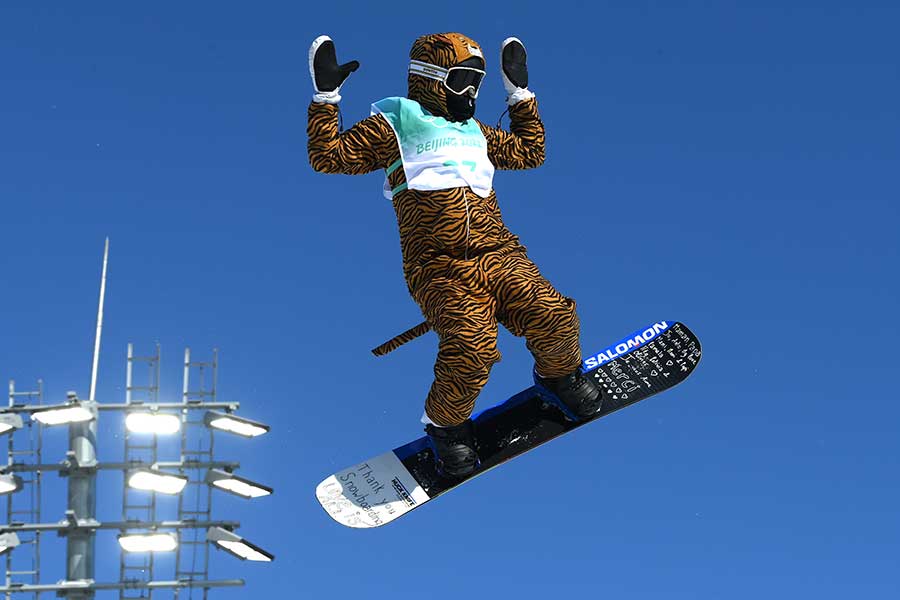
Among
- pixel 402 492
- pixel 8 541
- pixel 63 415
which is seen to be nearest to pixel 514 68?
pixel 402 492

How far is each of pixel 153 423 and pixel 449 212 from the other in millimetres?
2556

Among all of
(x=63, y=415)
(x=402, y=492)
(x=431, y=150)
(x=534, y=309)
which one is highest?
(x=431, y=150)

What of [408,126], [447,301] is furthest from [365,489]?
[408,126]

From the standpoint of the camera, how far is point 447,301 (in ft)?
29.0

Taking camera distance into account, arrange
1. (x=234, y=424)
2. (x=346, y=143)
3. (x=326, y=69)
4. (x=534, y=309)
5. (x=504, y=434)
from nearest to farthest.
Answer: (x=326, y=69), (x=346, y=143), (x=534, y=309), (x=504, y=434), (x=234, y=424)

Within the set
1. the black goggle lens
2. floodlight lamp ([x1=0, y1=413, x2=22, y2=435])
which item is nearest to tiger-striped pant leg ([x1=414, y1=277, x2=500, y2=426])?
the black goggle lens

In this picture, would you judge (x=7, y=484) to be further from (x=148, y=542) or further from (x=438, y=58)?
(x=438, y=58)

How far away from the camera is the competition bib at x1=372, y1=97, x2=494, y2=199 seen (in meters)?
8.89

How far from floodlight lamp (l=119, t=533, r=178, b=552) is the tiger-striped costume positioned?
2009mm

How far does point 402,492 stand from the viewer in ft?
31.1

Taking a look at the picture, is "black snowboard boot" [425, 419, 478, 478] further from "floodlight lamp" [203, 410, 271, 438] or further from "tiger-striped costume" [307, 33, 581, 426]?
"floodlight lamp" [203, 410, 271, 438]

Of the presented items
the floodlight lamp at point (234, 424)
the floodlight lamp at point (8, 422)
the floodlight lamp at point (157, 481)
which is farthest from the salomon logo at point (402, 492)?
the floodlight lamp at point (8, 422)

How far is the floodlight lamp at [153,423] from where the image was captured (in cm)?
1053

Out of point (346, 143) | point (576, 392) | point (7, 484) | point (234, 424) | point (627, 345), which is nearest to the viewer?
point (346, 143)
